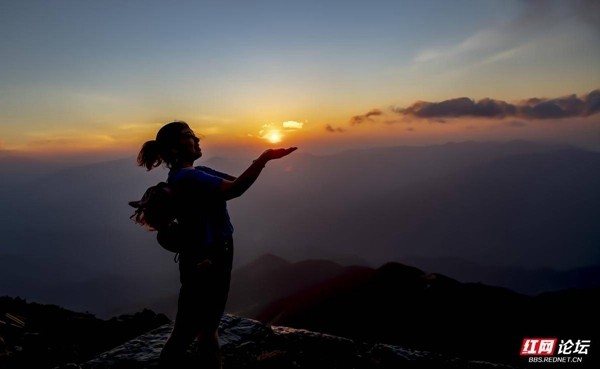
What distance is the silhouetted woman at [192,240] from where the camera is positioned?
270 cm

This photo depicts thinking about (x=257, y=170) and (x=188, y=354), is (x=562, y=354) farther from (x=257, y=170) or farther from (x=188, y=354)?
(x=257, y=170)

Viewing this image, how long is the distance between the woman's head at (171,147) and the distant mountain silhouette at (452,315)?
89.5ft

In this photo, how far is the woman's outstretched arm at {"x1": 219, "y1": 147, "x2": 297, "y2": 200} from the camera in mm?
2418

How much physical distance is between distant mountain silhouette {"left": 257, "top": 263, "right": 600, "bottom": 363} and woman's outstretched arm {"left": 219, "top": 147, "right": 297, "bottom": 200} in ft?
89.4

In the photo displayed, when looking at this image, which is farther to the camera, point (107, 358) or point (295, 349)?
point (295, 349)

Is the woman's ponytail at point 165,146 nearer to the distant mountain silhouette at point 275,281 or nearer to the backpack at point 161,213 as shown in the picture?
the backpack at point 161,213

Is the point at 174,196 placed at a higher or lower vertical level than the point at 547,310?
higher

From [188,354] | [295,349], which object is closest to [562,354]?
[295,349]

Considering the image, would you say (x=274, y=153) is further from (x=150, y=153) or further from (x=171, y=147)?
(x=150, y=153)

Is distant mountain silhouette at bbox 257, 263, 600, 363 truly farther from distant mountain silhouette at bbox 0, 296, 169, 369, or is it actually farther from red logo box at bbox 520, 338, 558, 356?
distant mountain silhouette at bbox 0, 296, 169, 369

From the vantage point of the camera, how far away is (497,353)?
2670 centimetres

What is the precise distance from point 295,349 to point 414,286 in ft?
98.2

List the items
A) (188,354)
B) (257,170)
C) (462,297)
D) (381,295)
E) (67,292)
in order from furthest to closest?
(67,292) < (381,295) < (462,297) < (188,354) < (257,170)

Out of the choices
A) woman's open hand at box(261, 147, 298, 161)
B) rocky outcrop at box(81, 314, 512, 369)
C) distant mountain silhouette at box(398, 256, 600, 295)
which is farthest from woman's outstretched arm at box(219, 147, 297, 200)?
distant mountain silhouette at box(398, 256, 600, 295)
